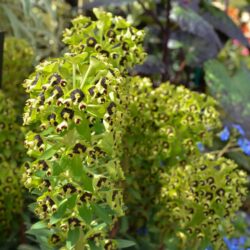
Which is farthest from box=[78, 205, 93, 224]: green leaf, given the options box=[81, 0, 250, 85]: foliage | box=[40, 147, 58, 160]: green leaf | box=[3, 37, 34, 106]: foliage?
box=[81, 0, 250, 85]: foliage

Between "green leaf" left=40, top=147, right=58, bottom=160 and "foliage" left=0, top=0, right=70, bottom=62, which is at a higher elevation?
"green leaf" left=40, top=147, right=58, bottom=160

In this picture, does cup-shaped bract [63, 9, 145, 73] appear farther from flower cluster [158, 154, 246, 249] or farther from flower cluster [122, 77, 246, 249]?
flower cluster [158, 154, 246, 249]

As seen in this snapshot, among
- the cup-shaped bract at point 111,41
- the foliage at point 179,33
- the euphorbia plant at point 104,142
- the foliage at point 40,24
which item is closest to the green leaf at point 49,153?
the euphorbia plant at point 104,142

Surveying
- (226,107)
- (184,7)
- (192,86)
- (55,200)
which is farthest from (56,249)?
(192,86)

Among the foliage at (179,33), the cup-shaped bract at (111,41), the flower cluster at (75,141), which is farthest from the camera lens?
the foliage at (179,33)

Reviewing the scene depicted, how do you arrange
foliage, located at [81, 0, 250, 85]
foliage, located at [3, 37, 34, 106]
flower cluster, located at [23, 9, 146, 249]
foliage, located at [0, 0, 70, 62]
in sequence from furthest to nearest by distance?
foliage, located at [0, 0, 70, 62], foliage, located at [81, 0, 250, 85], foliage, located at [3, 37, 34, 106], flower cluster, located at [23, 9, 146, 249]

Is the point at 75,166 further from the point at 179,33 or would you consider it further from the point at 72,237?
the point at 179,33

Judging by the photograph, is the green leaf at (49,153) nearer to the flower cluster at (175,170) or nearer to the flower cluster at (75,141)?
the flower cluster at (75,141)

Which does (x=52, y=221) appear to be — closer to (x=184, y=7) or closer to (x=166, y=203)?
(x=166, y=203)
